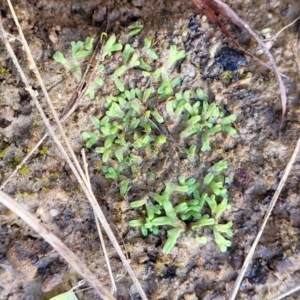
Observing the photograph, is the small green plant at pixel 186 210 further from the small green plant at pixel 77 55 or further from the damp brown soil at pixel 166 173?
the small green plant at pixel 77 55

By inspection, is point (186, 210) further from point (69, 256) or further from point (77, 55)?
point (77, 55)

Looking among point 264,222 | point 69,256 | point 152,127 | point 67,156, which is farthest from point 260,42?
point 69,256

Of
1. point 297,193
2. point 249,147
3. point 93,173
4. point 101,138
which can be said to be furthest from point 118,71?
point 297,193

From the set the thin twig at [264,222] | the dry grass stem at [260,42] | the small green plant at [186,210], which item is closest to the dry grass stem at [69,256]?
the small green plant at [186,210]

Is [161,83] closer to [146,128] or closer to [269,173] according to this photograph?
[146,128]

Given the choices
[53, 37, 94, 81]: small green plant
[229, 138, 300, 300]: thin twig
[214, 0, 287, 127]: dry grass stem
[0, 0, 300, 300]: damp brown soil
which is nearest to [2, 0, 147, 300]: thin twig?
[0, 0, 300, 300]: damp brown soil

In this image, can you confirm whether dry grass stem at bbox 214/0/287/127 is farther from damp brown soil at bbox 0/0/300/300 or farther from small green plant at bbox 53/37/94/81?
small green plant at bbox 53/37/94/81
